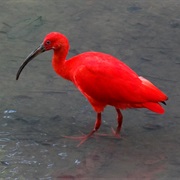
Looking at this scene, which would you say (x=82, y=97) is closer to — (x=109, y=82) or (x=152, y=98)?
(x=109, y=82)

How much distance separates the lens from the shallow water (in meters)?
4.64

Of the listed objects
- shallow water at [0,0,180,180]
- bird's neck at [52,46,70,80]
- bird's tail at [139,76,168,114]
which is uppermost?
bird's neck at [52,46,70,80]

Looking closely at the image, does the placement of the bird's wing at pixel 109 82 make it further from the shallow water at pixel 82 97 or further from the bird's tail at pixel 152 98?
the shallow water at pixel 82 97

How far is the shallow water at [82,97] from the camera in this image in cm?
464

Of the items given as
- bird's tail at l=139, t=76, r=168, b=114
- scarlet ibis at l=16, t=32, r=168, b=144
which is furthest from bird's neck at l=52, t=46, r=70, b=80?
bird's tail at l=139, t=76, r=168, b=114

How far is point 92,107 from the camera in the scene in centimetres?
524

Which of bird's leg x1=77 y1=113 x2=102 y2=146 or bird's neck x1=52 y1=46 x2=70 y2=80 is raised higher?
bird's neck x1=52 y1=46 x2=70 y2=80

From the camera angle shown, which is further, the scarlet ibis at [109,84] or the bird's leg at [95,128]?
the bird's leg at [95,128]

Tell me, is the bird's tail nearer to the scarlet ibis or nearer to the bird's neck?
the scarlet ibis

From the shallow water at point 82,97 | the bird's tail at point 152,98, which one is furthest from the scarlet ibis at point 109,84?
the shallow water at point 82,97

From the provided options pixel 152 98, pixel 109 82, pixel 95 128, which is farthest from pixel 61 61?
pixel 152 98

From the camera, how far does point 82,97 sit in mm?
5516

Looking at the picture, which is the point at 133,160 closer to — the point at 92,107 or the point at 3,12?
the point at 92,107

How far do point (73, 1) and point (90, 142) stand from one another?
2497mm
